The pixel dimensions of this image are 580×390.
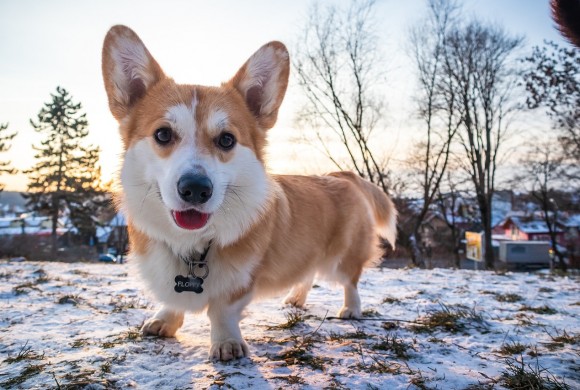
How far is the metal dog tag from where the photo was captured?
2.40m

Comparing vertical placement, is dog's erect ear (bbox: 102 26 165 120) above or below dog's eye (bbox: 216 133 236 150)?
above

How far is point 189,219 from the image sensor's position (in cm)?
221

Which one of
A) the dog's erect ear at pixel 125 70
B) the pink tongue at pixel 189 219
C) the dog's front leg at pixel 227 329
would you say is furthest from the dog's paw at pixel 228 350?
the dog's erect ear at pixel 125 70

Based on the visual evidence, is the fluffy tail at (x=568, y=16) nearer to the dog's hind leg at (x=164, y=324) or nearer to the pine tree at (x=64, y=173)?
the dog's hind leg at (x=164, y=324)

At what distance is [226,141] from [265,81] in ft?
2.54

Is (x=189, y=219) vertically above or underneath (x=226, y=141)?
underneath

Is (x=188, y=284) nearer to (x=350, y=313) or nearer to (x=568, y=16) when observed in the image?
(x=350, y=313)

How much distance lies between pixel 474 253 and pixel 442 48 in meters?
8.26

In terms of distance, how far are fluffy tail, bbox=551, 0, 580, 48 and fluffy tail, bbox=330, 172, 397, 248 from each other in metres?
3.03

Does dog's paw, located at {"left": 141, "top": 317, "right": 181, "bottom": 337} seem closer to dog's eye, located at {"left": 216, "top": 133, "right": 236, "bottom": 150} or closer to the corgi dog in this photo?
the corgi dog

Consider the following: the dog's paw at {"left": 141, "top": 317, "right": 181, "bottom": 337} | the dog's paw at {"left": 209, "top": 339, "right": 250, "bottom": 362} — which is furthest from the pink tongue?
the dog's paw at {"left": 141, "top": 317, "right": 181, "bottom": 337}

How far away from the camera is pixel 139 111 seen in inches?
107

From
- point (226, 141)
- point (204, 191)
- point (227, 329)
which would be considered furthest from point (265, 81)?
point (227, 329)

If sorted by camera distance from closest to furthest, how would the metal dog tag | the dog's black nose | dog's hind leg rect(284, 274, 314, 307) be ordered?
the dog's black nose → the metal dog tag → dog's hind leg rect(284, 274, 314, 307)
